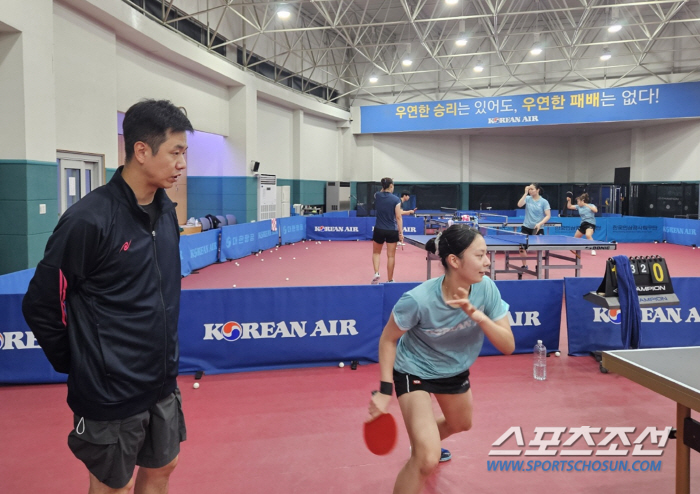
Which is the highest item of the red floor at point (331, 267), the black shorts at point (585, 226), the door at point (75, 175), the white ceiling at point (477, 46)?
the white ceiling at point (477, 46)

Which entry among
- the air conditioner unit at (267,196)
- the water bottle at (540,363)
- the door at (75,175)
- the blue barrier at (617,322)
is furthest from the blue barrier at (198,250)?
the blue barrier at (617,322)

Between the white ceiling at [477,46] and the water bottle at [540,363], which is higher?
the white ceiling at [477,46]

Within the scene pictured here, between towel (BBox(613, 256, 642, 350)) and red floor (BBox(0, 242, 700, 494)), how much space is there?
47 centimetres

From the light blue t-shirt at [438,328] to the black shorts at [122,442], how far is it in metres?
1.22

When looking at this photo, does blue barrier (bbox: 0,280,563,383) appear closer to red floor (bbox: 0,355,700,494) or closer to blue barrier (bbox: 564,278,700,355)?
red floor (bbox: 0,355,700,494)

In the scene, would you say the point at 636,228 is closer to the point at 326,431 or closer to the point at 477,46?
the point at 477,46

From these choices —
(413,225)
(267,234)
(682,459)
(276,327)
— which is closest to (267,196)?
(267,234)

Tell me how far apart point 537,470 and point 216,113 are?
51.3ft

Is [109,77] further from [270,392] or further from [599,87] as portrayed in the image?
[599,87]

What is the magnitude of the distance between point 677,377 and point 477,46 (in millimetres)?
23803

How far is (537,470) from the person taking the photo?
3504 millimetres

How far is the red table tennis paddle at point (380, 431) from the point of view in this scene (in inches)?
101

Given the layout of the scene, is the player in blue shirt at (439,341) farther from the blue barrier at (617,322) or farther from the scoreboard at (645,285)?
the blue barrier at (617,322)

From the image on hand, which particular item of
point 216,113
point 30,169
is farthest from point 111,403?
point 216,113
